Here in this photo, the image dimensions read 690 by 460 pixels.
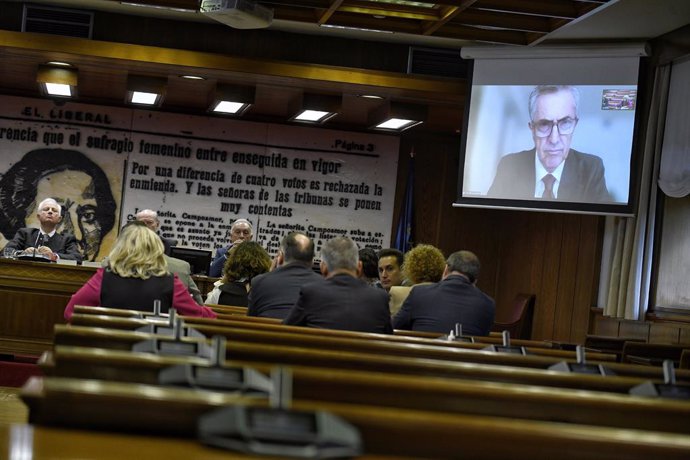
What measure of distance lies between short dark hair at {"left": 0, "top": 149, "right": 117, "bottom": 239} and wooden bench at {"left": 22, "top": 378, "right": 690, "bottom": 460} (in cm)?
963

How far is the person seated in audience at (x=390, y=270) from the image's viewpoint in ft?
24.3

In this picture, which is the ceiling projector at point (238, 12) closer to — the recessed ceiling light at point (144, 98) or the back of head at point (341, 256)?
the recessed ceiling light at point (144, 98)

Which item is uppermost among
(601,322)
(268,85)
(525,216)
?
(268,85)

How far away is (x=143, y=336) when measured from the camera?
2699 mm

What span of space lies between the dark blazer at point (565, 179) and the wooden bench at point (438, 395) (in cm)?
659

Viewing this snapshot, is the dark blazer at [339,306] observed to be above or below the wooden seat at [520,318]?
above

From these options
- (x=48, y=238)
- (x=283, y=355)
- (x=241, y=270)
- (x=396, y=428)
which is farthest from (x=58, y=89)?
(x=396, y=428)

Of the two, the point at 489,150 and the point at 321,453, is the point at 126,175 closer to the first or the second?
the point at 489,150

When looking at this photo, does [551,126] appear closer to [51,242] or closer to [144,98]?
[144,98]

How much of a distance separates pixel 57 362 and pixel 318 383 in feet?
1.84

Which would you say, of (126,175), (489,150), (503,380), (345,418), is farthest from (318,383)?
(126,175)

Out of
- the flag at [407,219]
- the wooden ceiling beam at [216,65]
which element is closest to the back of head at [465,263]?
the wooden ceiling beam at [216,65]

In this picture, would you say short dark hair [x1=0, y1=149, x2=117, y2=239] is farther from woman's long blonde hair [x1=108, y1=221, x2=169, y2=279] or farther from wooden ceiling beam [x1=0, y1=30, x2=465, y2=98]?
woman's long blonde hair [x1=108, y1=221, x2=169, y2=279]

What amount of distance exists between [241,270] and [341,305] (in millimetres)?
2062
